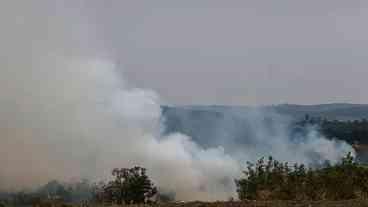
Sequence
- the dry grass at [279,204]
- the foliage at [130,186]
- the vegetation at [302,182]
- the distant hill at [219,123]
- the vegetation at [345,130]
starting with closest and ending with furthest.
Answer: the dry grass at [279,204]
the vegetation at [302,182]
the foliage at [130,186]
the distant hill at [219,123]
the vegetation at [345,130]

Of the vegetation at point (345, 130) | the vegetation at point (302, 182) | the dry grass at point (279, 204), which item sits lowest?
the dry grass at point (279, 204)

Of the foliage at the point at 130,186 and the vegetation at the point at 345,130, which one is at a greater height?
the vegetation at the point at 345,130

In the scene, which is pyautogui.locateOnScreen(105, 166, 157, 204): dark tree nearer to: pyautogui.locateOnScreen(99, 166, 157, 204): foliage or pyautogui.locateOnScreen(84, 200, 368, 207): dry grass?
pyautogui.locateOnScreen(99, 166, 157, 204): foliage

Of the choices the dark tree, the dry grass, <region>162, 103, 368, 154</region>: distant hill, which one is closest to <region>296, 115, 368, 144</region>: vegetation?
<region>162, 103, 368, 154</region>: distant hill

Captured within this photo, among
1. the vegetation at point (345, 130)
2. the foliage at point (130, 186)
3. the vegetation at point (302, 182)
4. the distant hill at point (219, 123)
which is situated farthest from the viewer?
the vegetation at point (345, 130)

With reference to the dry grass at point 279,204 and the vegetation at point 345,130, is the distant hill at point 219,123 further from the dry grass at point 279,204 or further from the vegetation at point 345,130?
the dry grass at point 279,204

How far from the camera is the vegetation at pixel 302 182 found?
1661 cm

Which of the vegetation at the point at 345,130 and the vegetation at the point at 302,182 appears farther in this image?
the vegetation at the point at 345,130

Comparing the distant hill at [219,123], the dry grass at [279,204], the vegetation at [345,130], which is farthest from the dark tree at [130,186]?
the vegetation at [345,130]

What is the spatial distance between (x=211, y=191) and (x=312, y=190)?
65266mm

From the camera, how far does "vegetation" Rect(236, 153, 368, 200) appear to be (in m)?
16.6

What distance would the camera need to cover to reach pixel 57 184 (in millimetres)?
68188

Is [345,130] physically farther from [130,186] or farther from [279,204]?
[279,204]

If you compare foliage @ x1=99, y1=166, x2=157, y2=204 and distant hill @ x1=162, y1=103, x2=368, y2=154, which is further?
distant hill @ x1=162, y1=103, x2=368, y2=154
